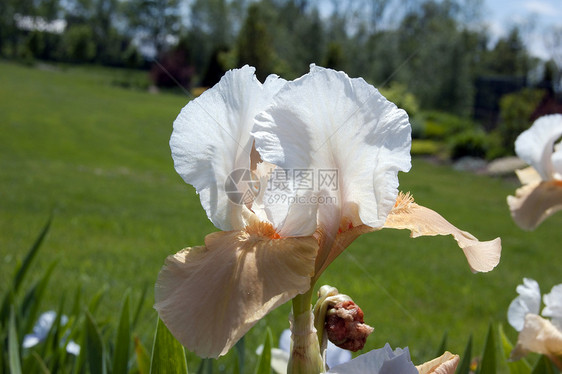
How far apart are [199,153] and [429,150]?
533 inches

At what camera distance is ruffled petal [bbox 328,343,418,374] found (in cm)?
53

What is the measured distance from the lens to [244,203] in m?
0.74

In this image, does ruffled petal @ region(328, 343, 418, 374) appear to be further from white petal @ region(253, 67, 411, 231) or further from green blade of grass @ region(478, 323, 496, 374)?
green blade of grass @ region(478, 323, 496, 374)

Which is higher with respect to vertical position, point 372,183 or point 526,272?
point 372,183

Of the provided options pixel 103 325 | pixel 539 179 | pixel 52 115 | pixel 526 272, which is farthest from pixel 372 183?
pixel 52 115

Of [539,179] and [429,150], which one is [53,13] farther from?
[539,179]

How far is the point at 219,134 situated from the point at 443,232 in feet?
1.07

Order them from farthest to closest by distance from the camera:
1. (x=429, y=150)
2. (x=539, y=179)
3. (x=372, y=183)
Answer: (x=429, y=150)
(x=539, y=179)
(x=372, y=183)

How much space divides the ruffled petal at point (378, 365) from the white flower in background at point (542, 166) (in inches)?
33.2

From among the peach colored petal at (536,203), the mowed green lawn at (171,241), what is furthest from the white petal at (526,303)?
the peach colored petal at (536,203)

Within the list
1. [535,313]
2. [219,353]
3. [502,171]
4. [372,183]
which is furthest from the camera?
[502,171]

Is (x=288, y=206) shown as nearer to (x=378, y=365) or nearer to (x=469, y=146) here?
(x=378, y=365)

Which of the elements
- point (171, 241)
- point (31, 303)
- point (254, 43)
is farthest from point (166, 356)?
point (254, 43)

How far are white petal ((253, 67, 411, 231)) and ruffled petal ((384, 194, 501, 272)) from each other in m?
0.06
